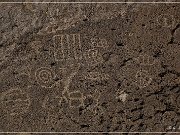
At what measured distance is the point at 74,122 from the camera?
2.23 meters

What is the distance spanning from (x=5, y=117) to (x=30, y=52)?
1.17 ft

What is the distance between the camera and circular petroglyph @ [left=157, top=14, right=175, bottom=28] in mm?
2373

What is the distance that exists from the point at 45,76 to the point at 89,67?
0.76ft

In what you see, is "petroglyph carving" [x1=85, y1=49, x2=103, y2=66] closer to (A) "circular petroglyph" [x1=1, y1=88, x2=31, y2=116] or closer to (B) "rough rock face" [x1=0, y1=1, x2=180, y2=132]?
(B) "rough rock face" [x1=0, y1=1, x2=180, y2=132]

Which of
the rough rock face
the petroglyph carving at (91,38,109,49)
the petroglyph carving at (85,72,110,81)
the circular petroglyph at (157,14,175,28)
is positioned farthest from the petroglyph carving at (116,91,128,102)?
the circular petroglyph at (157,14,175,28)

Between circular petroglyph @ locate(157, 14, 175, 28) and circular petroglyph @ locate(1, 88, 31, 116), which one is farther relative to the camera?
circular petroglyph @ locate(157, 14, 175, 28)

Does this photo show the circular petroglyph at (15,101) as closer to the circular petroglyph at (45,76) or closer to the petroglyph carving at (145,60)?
the circular petroglyph at (45,76)

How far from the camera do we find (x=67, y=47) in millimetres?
2334

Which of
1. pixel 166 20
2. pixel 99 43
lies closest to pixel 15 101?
pixel 99 43

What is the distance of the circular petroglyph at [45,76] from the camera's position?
2291 millimetres

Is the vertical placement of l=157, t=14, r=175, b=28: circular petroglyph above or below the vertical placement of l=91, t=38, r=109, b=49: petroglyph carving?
above


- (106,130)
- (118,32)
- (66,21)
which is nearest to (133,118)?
(106,130)

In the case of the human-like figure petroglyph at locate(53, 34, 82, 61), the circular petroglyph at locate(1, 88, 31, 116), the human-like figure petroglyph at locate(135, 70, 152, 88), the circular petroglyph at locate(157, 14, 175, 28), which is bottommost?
the circular petroglyph at locate(1, 88, 31, 116)

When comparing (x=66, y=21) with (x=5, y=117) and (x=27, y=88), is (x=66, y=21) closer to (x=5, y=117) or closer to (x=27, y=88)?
(x=27, y=88)
